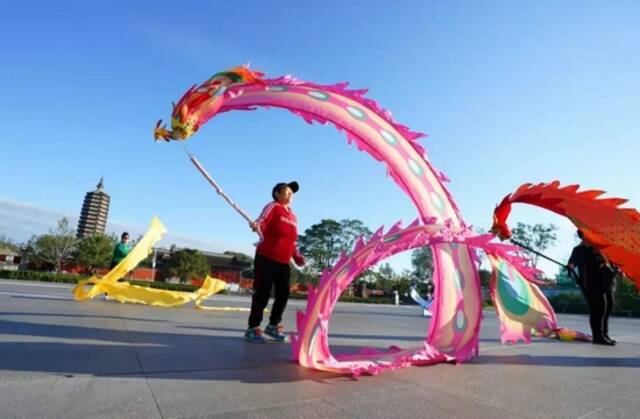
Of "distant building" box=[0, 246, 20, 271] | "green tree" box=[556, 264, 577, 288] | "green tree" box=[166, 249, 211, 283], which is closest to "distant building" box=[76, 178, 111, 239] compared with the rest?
"distant building" box=[0, 246, 20, 271]

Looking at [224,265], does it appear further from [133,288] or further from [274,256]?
[274,256]

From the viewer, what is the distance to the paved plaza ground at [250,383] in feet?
6.86

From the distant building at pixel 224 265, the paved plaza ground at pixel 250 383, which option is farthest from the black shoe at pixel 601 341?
the distant building at pixel 224 265

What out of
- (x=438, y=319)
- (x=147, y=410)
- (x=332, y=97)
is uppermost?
(x=332, y=97)

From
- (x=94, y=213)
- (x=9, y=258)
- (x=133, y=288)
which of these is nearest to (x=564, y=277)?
(x=133, y=288)

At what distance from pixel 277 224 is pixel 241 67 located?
160 cm

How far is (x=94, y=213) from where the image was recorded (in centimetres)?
10238

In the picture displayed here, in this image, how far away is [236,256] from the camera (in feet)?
235

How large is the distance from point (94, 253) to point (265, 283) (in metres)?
47.4

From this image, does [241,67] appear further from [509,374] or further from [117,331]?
[509,374]

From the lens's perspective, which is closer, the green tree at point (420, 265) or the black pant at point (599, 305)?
the black pant at point (599, 305)

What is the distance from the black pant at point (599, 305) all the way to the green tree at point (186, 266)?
164 ft

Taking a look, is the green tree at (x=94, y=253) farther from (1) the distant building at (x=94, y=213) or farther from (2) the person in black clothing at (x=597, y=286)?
(1) the distant building at (x=94, y=213)

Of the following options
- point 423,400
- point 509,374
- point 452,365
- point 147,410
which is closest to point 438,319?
point 452,365
